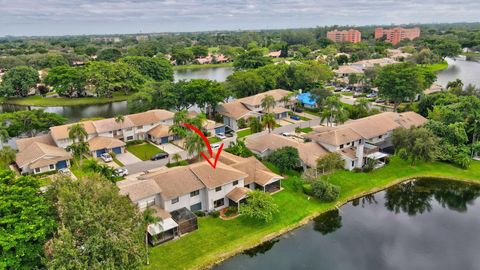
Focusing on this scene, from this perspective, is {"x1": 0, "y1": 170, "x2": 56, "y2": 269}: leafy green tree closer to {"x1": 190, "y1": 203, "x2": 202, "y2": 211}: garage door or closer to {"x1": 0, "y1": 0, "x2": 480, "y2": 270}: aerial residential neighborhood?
{"x1": 0, "y1": 0, "x2": 480, "y2": 270}: aerial residential neighborhood

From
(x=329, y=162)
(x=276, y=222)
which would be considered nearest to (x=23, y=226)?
(x=276, y=222)

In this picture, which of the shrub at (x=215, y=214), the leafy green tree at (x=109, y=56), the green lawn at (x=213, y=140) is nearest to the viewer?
the shrub at (x=215, y=214)

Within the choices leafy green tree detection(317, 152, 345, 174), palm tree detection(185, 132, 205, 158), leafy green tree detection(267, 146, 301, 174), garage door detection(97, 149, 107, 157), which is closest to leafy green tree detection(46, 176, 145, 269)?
palm tree detection(185, 132, 205, 158)

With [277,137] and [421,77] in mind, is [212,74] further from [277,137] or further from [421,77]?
[277,137]

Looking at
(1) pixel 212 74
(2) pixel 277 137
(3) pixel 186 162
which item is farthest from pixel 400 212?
(1) pixel 212 74

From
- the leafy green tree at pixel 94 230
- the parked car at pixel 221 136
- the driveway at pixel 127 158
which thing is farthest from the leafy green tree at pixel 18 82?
the leafy green tree at pixel 94 230

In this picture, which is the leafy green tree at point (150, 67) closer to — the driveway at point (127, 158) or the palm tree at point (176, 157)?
the driveway at point (127, 158)

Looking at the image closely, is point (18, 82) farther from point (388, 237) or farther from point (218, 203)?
point (388, 237)
